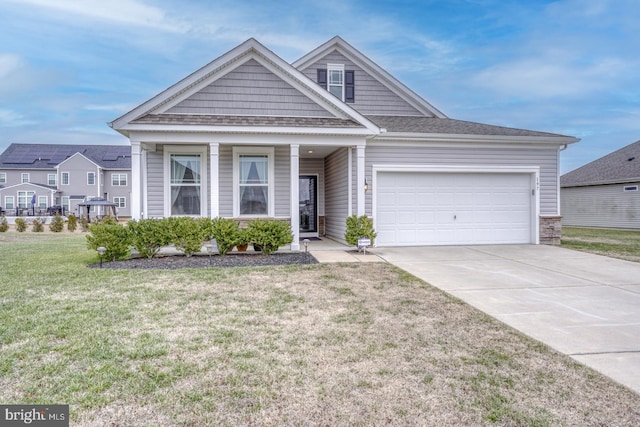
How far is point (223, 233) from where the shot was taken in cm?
873

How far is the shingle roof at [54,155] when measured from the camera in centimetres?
4056

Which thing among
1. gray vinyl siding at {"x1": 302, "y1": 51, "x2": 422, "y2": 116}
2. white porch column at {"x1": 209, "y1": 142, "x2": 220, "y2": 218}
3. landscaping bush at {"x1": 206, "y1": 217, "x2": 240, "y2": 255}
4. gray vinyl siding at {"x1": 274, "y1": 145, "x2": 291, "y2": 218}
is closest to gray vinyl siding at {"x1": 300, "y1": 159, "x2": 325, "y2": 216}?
gray vinyl siding at {"x1": 302, "y1": 51, "x2": 422, "y2": 116}

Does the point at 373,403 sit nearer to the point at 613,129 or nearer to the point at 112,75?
the point at 112,75

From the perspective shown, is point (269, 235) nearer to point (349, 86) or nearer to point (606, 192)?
point (349, 86)

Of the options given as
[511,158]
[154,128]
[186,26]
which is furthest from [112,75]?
[511,158]

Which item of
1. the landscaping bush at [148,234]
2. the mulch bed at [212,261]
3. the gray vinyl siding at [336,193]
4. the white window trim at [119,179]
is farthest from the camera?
the white window trim at [119,179]

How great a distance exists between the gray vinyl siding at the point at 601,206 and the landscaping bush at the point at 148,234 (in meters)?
22.3

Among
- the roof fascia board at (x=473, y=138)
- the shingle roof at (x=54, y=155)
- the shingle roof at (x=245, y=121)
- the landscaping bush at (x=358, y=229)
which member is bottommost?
the landscaping bush at (x=358, y=229)

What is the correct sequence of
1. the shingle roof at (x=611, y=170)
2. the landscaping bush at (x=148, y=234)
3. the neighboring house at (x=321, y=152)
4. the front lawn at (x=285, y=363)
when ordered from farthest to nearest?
the shingle roof at (x=611, y=170)
the neighboring house at (x=321, y=152)
the landscaping bush at (x=148, y=234)
the front lawn at (x=285, y=363)

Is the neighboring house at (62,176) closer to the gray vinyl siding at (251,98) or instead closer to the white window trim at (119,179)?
the white window trim at (119,179)

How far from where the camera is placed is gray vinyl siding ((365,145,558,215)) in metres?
10.6

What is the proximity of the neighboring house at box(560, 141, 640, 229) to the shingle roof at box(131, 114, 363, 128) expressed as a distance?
58.9ft

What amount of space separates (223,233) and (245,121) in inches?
116

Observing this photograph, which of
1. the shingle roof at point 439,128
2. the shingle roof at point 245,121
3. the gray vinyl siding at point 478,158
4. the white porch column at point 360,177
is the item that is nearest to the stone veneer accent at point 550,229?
the gray vinyl siding at point 478,158
